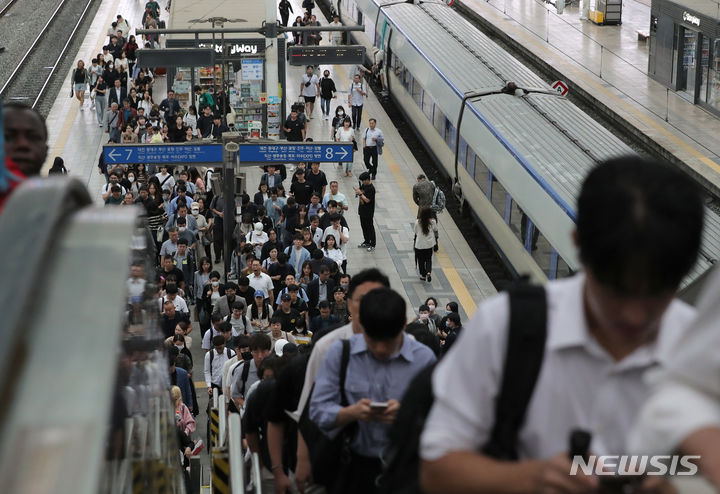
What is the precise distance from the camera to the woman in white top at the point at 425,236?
1895cm

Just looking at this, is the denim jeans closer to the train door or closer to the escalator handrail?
the train door

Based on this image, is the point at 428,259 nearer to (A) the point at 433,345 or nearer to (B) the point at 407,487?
(A) the point at 433,345

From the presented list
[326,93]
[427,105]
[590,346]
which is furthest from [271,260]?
[590,346]

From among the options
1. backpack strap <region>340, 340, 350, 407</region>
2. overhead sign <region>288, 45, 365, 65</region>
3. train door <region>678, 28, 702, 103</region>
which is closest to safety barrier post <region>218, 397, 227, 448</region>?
backpack strap <region>340, 340, 350, 407</region>

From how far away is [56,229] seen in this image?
7.64 ft

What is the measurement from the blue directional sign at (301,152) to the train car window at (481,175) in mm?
5296

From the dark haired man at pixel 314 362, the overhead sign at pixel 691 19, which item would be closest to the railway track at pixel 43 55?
the overhead sign at pixel 691 19

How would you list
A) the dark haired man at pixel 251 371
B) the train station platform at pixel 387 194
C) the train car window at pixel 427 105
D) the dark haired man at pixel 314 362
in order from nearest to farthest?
1. the dark haired man at pixel 314 362
2. the dark haired man at pixel 251 371
3. the train station platform at pixel 387 194
4. the train car window at pixel 427 105

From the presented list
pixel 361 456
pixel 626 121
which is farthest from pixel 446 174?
pixel 361 456

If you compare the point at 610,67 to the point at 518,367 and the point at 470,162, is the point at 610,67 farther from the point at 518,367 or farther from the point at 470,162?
the point at 518,367

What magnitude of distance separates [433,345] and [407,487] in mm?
3480

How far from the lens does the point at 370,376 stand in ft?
14.2

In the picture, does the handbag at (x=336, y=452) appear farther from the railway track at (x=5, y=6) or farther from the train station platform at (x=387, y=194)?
the railway track at (x=5, y=6)

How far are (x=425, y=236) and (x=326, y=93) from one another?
36.2ft
